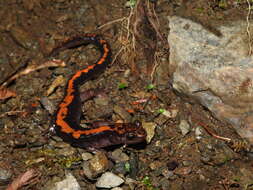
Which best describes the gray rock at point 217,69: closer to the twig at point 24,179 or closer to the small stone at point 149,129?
the small stone at point 149,129

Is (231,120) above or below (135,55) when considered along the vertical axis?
below

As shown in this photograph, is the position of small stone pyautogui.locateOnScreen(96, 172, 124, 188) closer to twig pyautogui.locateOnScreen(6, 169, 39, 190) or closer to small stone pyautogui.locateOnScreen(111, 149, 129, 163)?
small stone pyautogui.locateOnScreen(111, 149, 129, 163)

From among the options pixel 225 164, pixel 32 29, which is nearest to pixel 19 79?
pixel 32 29

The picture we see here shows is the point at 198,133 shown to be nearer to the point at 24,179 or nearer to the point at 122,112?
the point at 122,112

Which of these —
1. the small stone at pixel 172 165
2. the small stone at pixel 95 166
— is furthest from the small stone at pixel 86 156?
the small stone at pixel 172 165

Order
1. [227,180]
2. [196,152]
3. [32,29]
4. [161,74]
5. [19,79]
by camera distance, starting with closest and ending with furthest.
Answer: [227,180], [196,152], [161,74], [19,79], [32,29]

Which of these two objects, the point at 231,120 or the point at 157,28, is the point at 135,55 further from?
the point at 231,120

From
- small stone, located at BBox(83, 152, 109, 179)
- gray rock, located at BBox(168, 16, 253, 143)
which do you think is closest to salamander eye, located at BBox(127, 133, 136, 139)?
small stone, located at BBox(83, 152, 109, 179)
